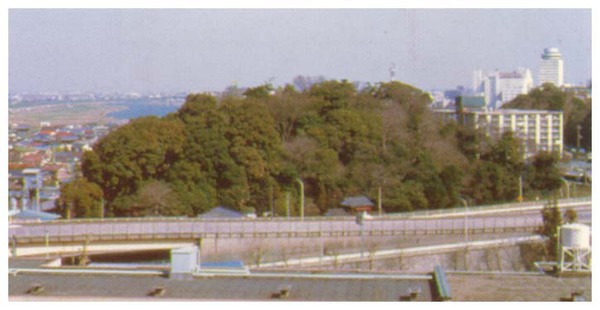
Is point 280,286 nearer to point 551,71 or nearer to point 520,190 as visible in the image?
point 520,190

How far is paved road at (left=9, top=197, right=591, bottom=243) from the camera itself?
47.4 ft

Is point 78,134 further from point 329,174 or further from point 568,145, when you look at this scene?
point 568,145

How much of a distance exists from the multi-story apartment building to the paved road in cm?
587

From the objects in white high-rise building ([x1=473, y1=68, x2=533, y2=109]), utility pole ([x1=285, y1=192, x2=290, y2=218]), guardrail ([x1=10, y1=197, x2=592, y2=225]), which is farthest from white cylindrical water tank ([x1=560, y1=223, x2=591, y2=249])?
white high-rise building ([x1=473, y1=68, x2=533, y2=109])

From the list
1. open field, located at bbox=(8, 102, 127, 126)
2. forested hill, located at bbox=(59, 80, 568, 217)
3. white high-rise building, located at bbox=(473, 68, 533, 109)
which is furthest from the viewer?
white high-rise building, located at bbox=(473, 68, 533, 109)

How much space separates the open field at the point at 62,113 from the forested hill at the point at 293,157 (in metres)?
2.49

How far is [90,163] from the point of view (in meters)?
16.4

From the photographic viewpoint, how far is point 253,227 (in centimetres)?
1504

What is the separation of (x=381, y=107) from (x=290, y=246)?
251 inches

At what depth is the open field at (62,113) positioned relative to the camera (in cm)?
1231

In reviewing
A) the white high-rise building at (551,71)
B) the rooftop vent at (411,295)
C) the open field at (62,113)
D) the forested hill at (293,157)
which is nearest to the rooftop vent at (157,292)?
the rooftop vent at (411,295)

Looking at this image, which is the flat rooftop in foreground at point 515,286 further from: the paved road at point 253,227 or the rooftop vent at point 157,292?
the paved road at point 253,227

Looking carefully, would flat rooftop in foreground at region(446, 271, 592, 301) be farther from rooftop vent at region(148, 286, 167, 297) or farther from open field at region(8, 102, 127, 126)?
open field at region(8, 102, 127, 126)

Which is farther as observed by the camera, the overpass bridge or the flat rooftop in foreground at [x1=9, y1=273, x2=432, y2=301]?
the overpass bridge
